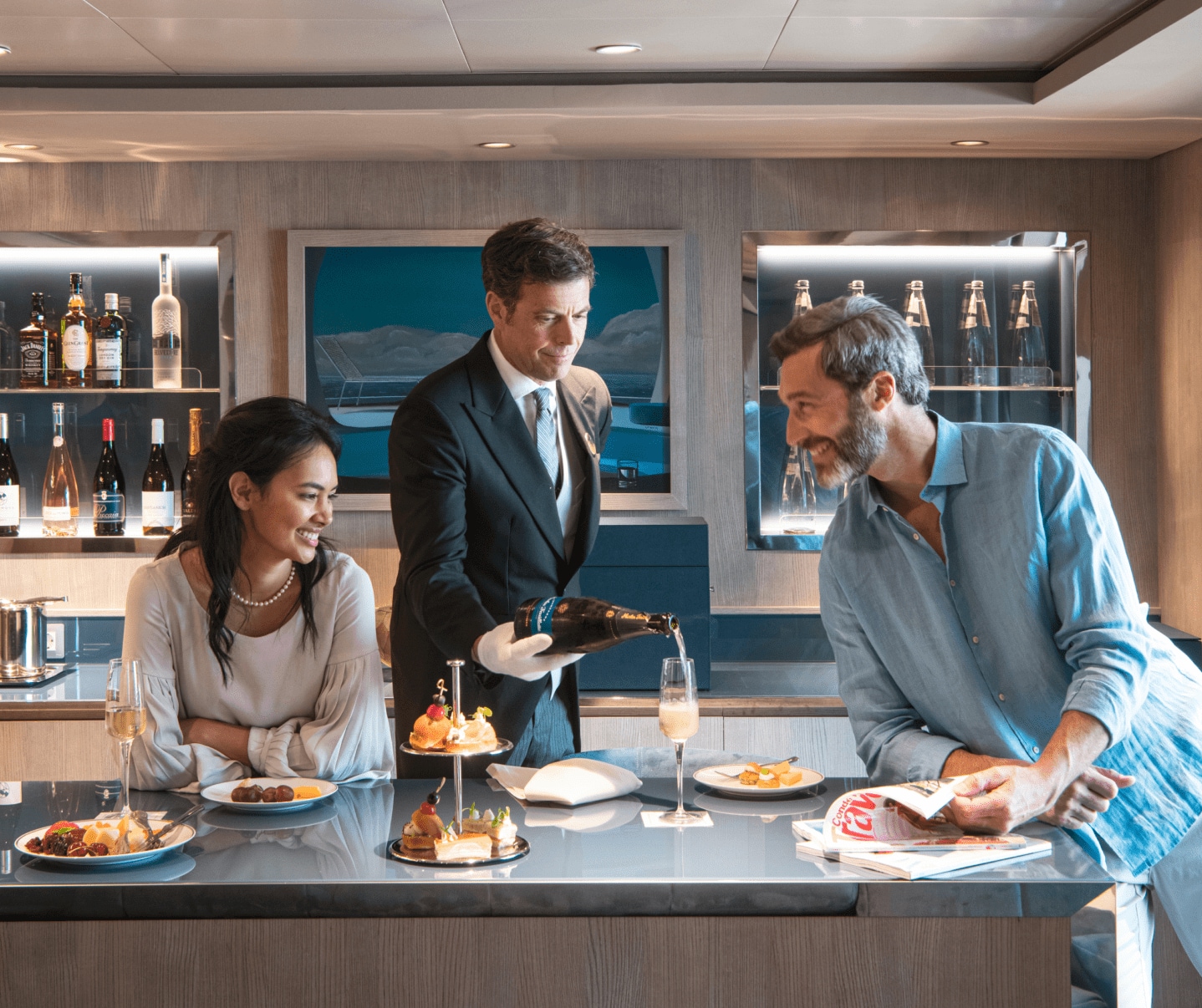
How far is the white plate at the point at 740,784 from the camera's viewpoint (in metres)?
1.64

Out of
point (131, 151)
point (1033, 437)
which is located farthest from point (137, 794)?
point (131, 151)

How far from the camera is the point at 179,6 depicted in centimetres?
236

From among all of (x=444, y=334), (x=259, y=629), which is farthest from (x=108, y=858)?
(x=444, y=334)

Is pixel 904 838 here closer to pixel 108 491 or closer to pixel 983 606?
pixel 983 606

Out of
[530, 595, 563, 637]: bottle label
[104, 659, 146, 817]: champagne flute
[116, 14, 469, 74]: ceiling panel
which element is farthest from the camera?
[116, 14, 469, 74]: ceiling panel

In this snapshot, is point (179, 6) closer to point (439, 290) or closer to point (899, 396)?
point (439, 290)

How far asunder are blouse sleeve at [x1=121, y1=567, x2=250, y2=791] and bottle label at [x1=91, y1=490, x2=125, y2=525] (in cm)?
151

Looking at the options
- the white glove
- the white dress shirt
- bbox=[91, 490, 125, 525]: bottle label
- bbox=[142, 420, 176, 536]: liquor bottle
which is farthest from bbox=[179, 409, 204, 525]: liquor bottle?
the white glove

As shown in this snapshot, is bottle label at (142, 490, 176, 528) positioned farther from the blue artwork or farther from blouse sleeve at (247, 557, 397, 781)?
blouse sleeve at (247, 557, 397, 781)

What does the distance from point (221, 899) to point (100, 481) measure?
7.91 ft

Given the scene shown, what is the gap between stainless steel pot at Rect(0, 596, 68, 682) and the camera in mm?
3146

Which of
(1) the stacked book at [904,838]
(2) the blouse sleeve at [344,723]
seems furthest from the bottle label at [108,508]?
(1) the stacked book at [904,838]

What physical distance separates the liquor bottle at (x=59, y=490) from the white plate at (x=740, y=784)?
2358mm

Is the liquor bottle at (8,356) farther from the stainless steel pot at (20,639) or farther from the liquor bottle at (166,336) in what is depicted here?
the stainless steel pot at (20,639)
